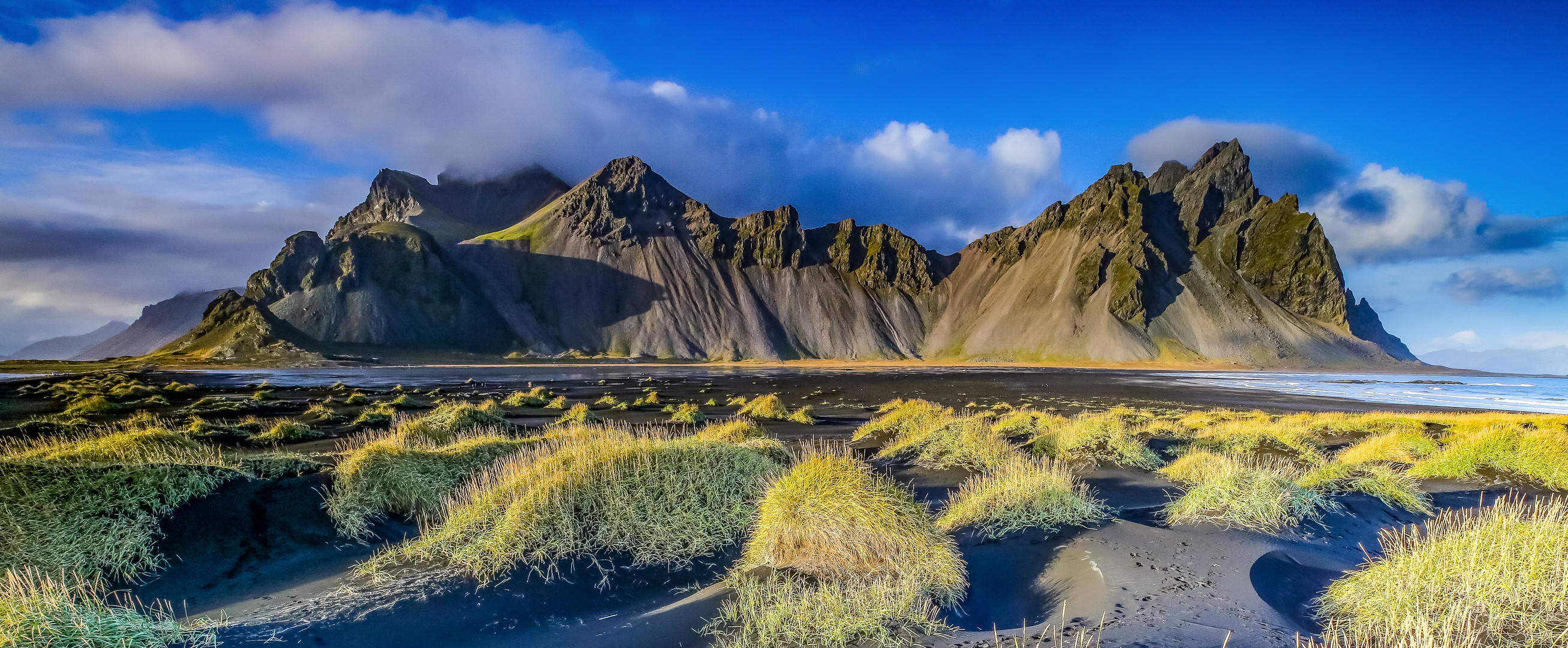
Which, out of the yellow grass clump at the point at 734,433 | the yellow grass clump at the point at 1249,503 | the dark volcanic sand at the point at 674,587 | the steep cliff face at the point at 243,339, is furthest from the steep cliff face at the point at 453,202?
the yellow grass clump at the point at 1249,503

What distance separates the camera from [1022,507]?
356 inches

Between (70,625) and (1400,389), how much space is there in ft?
247

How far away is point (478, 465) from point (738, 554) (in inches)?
230

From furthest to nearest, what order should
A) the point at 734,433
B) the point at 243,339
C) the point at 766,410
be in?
1. the point at 243,339
2. the point at 766,410
3. the point at 734,433

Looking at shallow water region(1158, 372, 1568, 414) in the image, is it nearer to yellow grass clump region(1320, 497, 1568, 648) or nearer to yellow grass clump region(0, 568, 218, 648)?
yellow grass clump region(1320, 497, 1568, 648)

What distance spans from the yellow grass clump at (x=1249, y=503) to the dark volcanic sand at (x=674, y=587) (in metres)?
0.26

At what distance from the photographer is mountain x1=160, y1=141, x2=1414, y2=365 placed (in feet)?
313

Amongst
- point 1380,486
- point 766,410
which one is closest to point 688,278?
point 766,410

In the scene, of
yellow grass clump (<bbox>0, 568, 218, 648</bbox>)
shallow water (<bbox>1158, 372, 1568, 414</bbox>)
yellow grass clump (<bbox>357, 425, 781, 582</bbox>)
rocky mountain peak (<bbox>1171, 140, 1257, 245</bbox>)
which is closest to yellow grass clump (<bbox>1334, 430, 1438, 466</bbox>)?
yellow grass clump (<bbox>357, 425, 781, 582</bbox>)

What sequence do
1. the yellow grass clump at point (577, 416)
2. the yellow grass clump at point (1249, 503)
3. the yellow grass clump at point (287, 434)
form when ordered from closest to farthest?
1. the yellow grass clump at point (1249, 503)
2. the yellow grass clump at point (287, 434)
3. the yellow grass clump at point (577, 416)

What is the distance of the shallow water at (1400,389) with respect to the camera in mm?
39125

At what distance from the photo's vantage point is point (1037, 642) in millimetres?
5730

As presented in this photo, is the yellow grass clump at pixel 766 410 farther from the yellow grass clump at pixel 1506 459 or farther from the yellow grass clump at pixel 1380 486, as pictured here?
the yellow grass clump at pixel 1506 459

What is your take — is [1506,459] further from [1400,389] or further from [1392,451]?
[1400,389]
